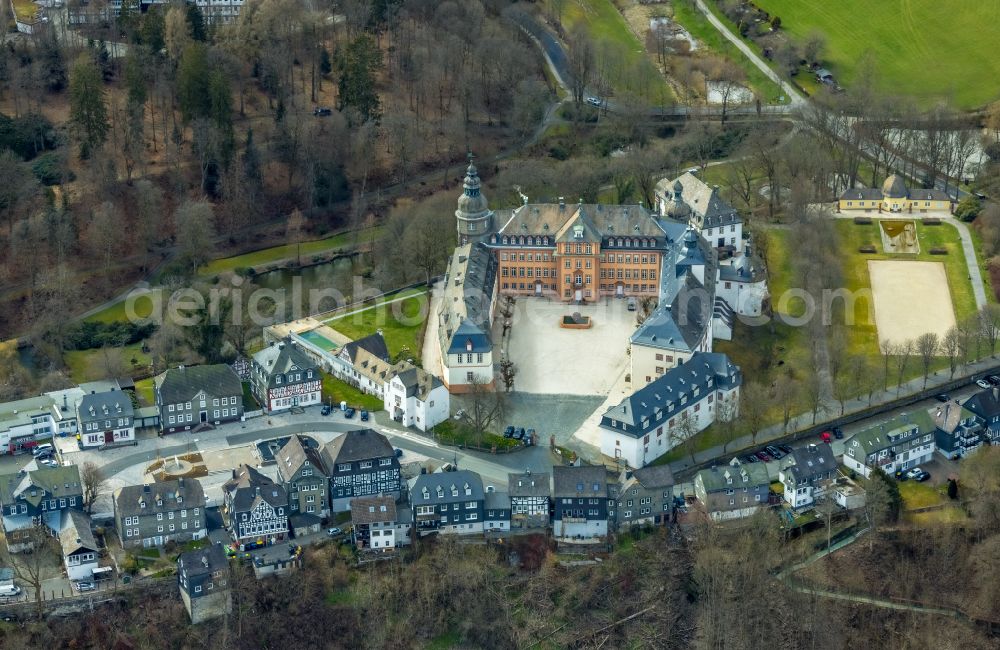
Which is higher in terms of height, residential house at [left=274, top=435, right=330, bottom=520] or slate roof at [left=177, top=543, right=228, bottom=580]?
residential house at [left=274, top=435, right=330, bottom=520]

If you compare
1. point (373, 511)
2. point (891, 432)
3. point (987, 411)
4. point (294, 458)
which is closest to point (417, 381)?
point (294, 458)

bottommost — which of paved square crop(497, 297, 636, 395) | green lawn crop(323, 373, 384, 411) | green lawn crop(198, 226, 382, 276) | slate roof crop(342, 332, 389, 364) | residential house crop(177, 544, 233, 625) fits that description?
residential house crop(177, 544, 233, 625)

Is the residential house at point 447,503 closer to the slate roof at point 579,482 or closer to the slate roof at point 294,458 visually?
the slate roof at point 579,482

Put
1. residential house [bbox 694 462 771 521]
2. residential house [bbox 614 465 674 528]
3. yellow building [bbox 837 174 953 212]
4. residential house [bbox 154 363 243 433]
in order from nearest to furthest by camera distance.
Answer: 1. residential house [bbox 614 465 674 528]
2. residential house [bbox 694 462 771 521]
3. residential house [bbox 154 363 243 433]
4. yellow building [bbox 837 174 953 212]

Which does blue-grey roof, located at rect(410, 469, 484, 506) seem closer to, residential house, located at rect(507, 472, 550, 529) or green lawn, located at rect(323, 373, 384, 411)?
residential house, located at rect(507, 472, 550, 529)

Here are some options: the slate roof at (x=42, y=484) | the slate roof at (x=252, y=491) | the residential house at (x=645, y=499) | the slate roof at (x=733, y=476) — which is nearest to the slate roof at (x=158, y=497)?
the slate roof at (x=252, y=491)

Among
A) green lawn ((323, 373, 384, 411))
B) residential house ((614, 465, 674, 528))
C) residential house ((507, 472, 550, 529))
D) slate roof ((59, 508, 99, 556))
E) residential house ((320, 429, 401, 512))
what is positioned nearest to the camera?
slate roof ((59, 508, 99, 556))

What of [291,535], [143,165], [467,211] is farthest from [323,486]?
[143,165]

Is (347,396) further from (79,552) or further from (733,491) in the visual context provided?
(733,491)

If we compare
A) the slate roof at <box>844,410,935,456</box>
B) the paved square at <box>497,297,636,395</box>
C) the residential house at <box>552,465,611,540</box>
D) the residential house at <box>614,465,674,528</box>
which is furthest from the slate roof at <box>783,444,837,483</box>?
the paved square at <box>497,297,636,395</box>
